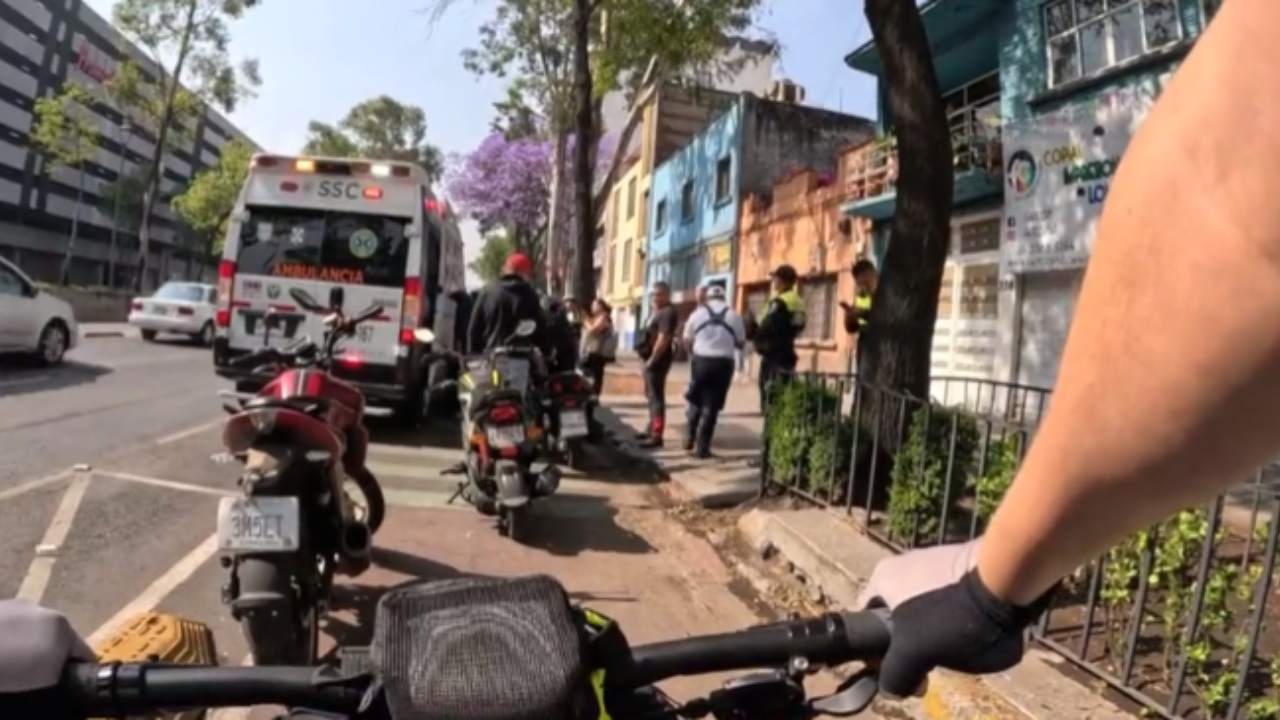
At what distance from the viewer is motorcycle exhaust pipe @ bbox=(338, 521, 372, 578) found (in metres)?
4.08

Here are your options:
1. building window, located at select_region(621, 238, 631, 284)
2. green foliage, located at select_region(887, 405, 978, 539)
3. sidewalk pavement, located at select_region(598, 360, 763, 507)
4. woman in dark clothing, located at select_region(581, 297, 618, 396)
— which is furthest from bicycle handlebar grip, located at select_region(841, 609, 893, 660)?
building window, located at select_region(621, 238, 631, 284)

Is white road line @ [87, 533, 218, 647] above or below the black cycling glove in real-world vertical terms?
below

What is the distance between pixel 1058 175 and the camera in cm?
1196

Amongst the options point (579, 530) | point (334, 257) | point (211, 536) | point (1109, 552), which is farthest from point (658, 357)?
point (1109, 552)

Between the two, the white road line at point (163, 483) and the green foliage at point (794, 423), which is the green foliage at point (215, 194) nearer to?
the white road line at point (163, 483)

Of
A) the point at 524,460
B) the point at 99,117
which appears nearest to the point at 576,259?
the point at 524,460

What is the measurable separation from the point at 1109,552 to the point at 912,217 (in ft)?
15.9

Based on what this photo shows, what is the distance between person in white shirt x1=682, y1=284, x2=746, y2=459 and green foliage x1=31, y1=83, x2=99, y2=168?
3545 centimetres

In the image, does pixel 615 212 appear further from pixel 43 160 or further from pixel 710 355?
pixel 43 160

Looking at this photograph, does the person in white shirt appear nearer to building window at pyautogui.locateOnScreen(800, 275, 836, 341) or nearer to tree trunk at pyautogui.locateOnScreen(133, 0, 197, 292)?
building window at pyautogui.locateOnScreen(800, 275, 836, 341)

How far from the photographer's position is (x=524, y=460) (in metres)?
6.21

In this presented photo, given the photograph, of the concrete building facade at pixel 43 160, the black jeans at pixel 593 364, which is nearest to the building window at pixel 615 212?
the concrete building facade at pixel 43 160

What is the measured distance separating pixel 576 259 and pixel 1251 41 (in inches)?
528

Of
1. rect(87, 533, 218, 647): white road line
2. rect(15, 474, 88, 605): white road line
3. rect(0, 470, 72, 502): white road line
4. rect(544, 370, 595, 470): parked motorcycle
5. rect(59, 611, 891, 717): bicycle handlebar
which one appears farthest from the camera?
rect(544, 370, 595, 470): parked motorcycle
